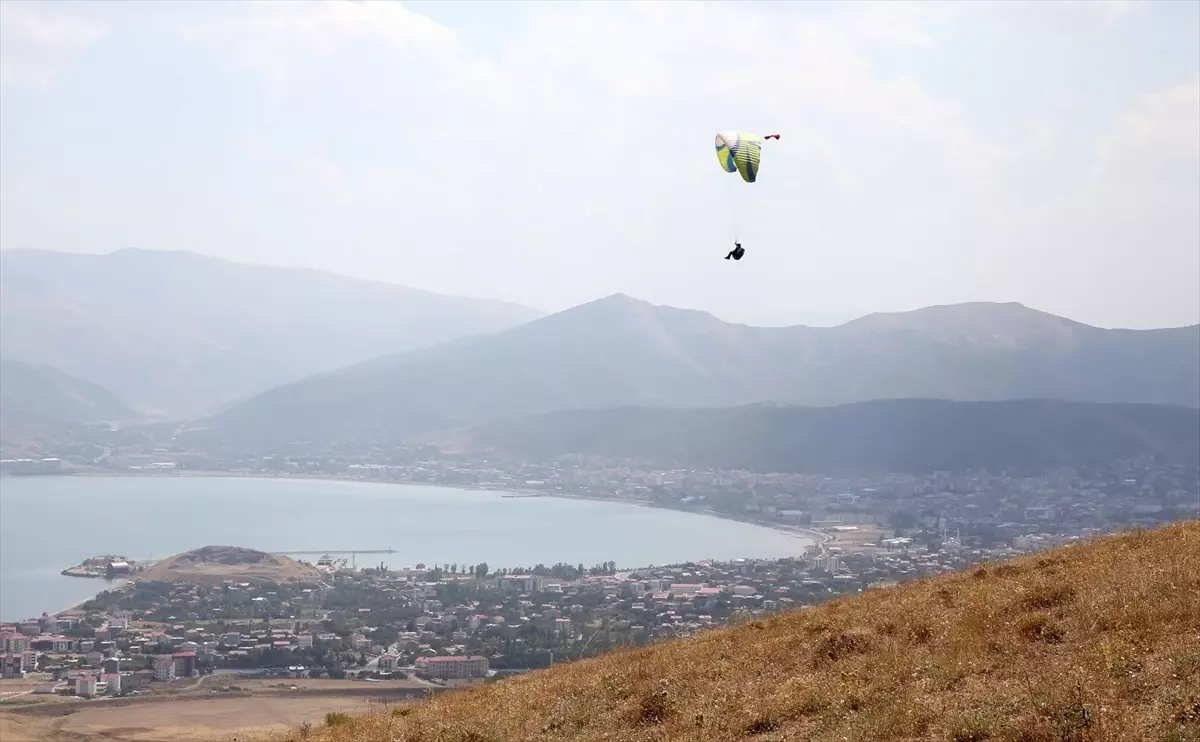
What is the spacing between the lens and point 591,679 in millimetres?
8992

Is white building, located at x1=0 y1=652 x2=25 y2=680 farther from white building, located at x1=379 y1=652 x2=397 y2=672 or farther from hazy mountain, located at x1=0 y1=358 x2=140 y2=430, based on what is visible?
hazy mountain, located at x1=0 y1=358 x2=140 y2=430

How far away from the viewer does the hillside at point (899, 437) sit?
8550 centimetres

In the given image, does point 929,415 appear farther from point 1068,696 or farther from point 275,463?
point 1068,696

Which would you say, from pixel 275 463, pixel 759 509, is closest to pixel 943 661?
pixel 759 509

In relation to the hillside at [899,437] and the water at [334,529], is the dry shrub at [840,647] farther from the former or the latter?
the hillside at [899,437]

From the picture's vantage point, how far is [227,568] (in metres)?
50.3

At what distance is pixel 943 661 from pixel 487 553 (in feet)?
193

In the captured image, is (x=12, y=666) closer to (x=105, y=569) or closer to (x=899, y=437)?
(x=105, y=569)

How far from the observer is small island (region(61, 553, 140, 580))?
56.9m

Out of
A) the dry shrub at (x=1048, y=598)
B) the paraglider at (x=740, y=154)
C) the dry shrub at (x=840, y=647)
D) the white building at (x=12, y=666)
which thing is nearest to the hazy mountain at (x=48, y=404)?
the white building at (x=12, y=666)

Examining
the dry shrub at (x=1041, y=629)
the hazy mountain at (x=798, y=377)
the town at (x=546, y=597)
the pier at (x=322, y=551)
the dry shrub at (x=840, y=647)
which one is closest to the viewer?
the dry shrub at (x=1041, y=629)

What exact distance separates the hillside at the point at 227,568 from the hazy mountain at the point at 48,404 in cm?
13006

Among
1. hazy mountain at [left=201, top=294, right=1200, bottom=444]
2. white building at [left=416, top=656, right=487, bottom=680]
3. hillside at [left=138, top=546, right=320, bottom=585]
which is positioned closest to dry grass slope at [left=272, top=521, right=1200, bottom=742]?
white building at [left=416, top=656, right=487, bottom=680]

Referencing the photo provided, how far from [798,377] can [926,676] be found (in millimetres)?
164891
